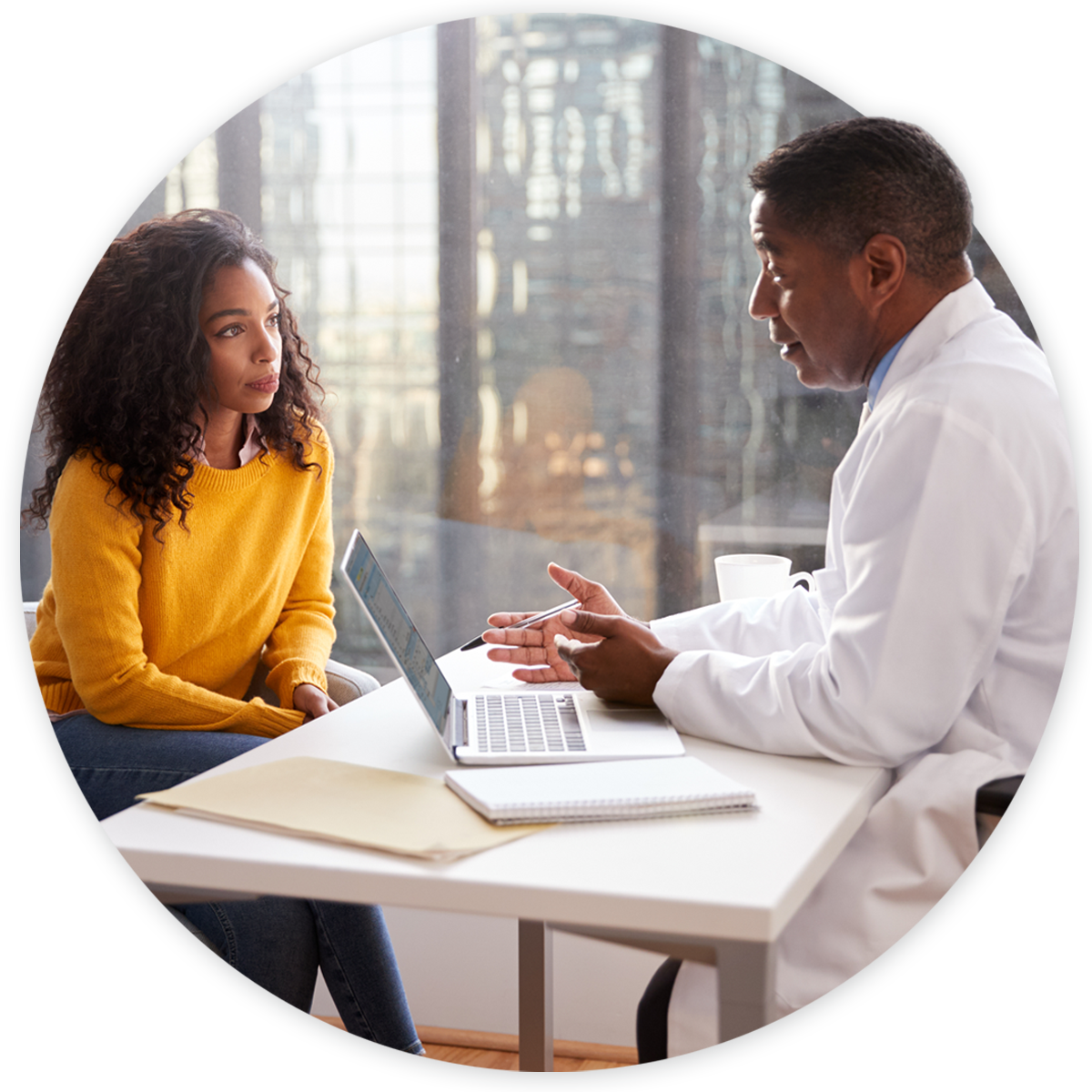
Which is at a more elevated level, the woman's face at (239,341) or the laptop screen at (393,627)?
the woman's face at (239,341)

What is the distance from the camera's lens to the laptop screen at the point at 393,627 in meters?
0.98

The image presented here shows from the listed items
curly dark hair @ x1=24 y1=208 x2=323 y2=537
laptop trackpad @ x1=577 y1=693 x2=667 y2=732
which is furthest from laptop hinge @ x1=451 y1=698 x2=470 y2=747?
curly dark hair @ x1=24 y1=208 x2=323 y2=537

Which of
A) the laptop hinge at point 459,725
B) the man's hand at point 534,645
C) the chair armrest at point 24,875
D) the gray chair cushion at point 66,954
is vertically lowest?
the gray chair cushion at point 66,954

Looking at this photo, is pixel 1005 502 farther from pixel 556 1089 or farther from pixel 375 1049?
pixel 375 1049

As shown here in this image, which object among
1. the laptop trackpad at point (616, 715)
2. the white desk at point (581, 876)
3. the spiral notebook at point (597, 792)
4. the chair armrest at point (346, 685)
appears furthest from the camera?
the chair armrest at point (346, 685)

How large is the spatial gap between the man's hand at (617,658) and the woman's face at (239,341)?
24.4 inches

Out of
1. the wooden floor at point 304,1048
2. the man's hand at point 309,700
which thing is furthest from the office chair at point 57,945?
the wooden floor at point 304,1048

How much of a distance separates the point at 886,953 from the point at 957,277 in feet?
2.03

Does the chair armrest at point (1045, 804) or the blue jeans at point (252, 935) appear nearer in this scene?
the chair armrest at point (1045, 804)

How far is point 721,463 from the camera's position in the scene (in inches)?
85.4

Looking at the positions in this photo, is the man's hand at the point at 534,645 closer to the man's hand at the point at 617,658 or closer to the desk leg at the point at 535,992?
the man's hand at the point at 617,658

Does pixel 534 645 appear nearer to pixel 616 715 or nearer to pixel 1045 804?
pixel 616 715

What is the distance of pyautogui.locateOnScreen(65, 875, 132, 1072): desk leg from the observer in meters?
0.86

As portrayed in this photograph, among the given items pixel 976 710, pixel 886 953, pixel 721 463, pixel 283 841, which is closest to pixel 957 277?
pixel 976 710
